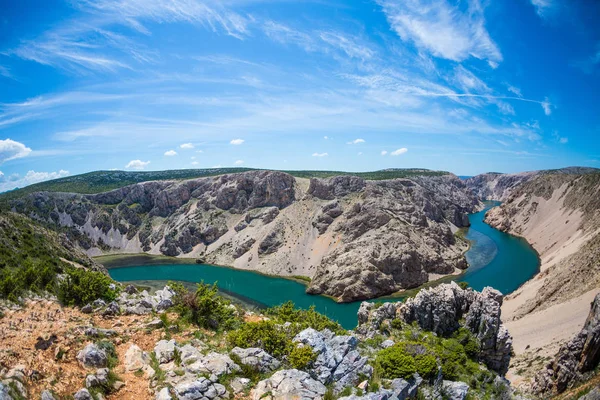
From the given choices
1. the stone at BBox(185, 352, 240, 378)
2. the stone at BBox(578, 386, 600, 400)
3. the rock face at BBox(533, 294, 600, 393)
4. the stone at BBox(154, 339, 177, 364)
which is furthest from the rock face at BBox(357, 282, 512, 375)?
the stone at BBox(154, 339, 177, 364)

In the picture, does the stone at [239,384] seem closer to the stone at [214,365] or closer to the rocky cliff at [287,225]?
the stone at [214,365]

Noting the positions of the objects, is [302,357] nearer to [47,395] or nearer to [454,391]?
[454,391]

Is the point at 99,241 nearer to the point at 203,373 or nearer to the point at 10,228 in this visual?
the point at 10,228

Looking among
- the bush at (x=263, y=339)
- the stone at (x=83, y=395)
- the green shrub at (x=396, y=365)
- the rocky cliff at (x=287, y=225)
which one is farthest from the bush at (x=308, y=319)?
the rocky cliff at (x=287, y=225)

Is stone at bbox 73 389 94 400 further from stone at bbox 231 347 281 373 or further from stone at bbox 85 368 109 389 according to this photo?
stone at bbox 231 347 281 373

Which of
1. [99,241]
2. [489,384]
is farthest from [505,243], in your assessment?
[99,241]

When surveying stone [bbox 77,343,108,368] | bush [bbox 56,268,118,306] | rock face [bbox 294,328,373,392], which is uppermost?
bush [bbox 56,268,118,306]
